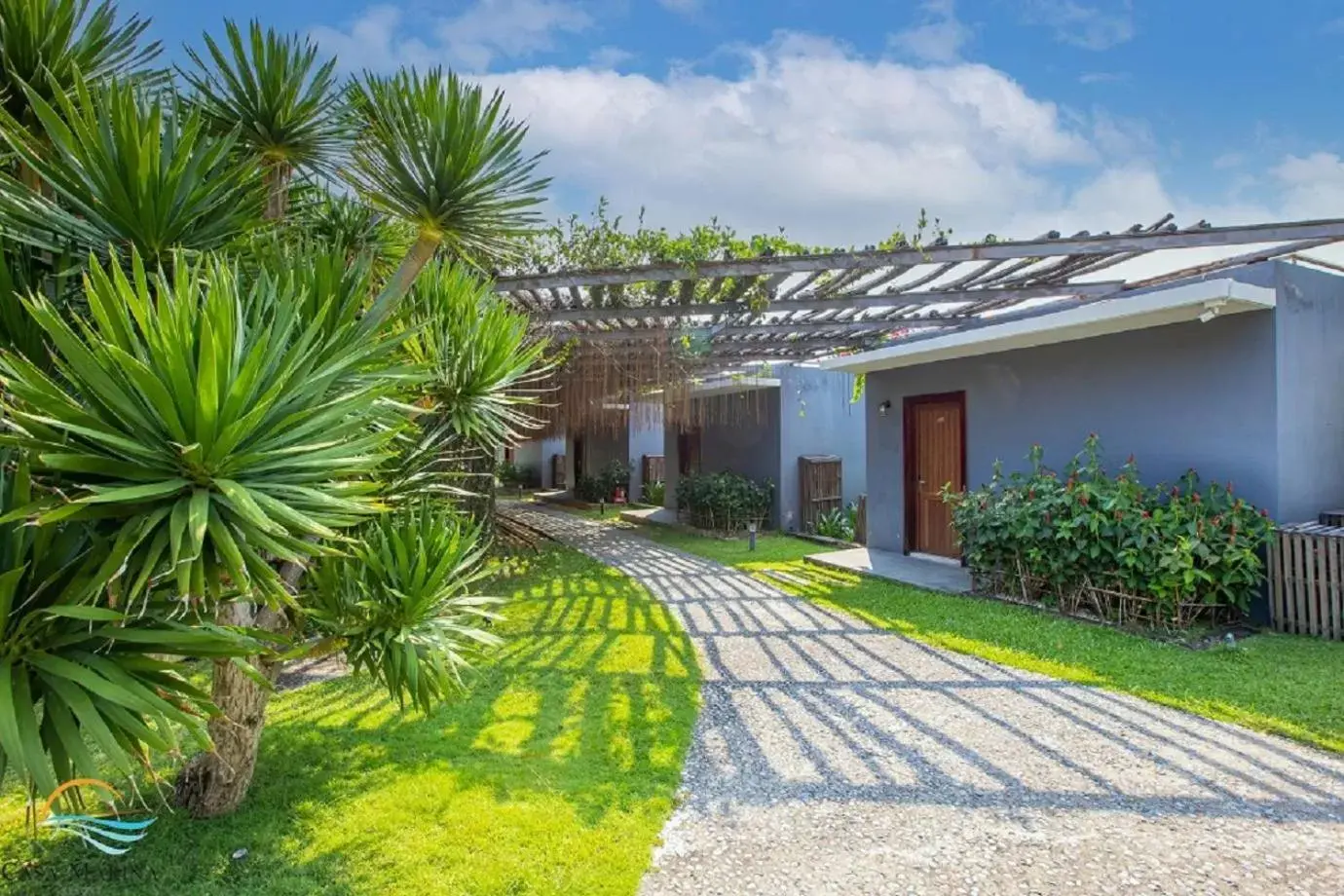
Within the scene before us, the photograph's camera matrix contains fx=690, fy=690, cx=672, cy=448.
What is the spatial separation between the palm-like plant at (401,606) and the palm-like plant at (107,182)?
4.85 feet

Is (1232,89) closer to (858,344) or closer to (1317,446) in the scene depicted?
(1317,446)

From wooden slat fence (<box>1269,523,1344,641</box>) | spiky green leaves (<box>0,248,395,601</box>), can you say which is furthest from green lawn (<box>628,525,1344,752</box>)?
spiky green leaves (<box>0,248,395,601</box>)

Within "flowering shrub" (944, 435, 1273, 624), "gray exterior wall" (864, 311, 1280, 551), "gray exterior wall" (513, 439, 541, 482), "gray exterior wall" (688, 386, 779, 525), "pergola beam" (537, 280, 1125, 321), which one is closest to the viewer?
"flowering shrub" (944, 435, 1273, 624)

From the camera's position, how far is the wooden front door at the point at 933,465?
10.2m

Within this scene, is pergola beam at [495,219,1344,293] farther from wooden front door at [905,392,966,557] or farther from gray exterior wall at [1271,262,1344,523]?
wooden front door at [905,392,966,557]

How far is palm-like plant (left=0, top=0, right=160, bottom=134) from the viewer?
10.1 ft

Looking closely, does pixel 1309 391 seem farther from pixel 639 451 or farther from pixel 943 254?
pixel 639 451

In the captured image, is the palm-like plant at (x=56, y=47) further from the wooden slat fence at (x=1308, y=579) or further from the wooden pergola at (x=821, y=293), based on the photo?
the wooden slat fence at (x=1308, y=579)

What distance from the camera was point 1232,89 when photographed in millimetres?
7918

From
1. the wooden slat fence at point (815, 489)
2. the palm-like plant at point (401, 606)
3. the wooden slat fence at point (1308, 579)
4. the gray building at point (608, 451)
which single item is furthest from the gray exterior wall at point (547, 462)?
the palm-like plant at point (401, 606)

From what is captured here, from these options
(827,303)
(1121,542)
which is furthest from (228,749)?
(827,303)

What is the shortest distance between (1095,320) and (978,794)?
5.69 m

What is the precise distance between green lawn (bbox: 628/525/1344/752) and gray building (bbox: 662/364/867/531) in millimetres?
6491

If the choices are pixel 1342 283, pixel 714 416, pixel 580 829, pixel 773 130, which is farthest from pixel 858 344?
pixel 580 829
